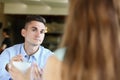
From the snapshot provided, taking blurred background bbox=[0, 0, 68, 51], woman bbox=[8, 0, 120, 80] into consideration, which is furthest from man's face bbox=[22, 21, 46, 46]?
blurred background bbox=[0, 0, 68, 51]

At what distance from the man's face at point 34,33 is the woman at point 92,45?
1599mm

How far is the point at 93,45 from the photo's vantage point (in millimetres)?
855

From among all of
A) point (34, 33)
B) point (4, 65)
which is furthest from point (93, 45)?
point (34, 33)

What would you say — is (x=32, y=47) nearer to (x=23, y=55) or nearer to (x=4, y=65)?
(x=23, y=55)

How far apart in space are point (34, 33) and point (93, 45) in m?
1.71

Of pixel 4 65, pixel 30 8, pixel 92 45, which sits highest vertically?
pixel 30 8

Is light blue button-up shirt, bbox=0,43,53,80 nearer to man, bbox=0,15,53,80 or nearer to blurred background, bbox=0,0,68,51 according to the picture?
man, bbox=0,15,53,80

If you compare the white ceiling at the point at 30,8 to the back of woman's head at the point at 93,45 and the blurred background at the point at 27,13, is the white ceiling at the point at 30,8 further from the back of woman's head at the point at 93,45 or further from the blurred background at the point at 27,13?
the back of woman's head at the point at 93,45

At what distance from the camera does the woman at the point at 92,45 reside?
86cm

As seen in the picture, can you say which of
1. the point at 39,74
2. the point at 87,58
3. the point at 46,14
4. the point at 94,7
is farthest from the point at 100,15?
the point at 46,14

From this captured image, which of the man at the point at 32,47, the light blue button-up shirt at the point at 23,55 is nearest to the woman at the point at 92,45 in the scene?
the light blue button-up shirt at the point at 23,55

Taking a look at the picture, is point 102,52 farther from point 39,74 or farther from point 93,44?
point 39,74

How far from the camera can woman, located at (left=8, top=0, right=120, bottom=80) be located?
→ 0.86m

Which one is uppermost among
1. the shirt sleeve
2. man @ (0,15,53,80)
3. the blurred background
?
the blurred background
